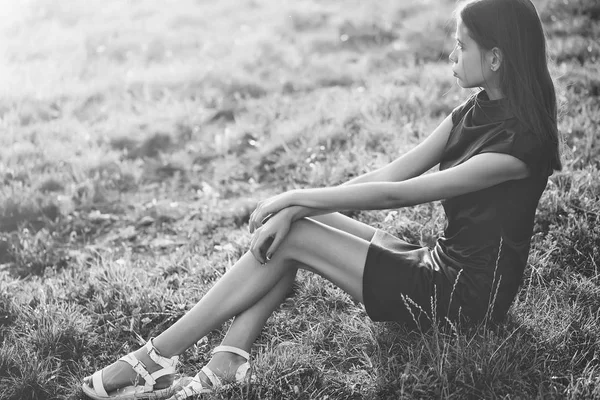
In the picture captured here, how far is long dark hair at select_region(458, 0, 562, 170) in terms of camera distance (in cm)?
238

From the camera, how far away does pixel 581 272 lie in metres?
3.16

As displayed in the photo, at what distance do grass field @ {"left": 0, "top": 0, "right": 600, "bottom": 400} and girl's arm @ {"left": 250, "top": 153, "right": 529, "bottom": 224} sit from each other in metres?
0.56

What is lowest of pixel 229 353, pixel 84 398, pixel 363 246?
pixel 84 398

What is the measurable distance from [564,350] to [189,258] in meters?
2.11

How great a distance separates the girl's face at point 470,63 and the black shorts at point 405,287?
773 millimetres

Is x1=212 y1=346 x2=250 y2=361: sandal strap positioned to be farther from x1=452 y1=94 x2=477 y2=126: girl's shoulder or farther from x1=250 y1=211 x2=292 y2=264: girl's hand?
x1=452 y1=94 x2=477 y2=126: girl's shoulder

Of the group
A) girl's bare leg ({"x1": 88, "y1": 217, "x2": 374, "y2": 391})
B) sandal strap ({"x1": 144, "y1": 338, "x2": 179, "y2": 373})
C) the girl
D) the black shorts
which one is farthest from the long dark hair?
sandal strap ({"x1": 144, "y1": 338, "x2": 179, "y2": 373})

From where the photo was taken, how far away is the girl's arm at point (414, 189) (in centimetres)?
240

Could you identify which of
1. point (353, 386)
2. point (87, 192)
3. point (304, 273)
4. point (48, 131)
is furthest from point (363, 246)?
point (48, 131)

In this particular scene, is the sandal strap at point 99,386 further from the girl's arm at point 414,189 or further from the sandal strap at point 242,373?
the girl's arm at point 414,189

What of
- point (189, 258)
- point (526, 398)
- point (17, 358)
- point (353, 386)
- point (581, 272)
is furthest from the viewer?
point (189, 258)

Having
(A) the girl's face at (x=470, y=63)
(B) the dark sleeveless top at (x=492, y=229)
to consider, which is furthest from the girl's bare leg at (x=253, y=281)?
(A) the girl's face at (x=470, y=63)

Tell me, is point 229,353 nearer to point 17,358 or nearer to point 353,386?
point 353,386

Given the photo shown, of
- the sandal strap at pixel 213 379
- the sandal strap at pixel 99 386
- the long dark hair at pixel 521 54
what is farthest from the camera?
the sandal strap at pixel 99 386
